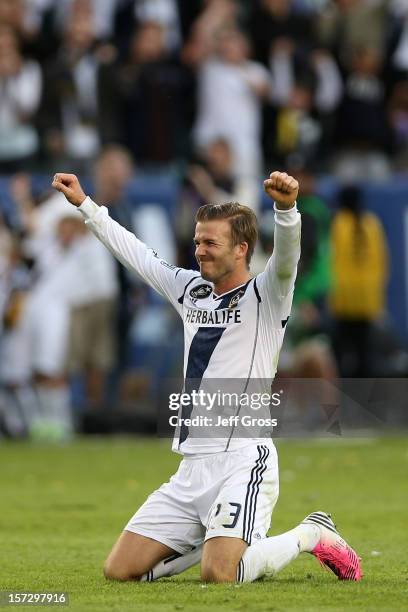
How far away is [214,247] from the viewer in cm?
804

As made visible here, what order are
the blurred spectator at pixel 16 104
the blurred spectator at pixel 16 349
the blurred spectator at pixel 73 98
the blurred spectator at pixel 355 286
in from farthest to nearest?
the blurred spectator at pixel 355 286, the blurred spectator at pixel 73 98, the blurred spectator at pixel 16 104, the blurred spectator at pixel 16 349

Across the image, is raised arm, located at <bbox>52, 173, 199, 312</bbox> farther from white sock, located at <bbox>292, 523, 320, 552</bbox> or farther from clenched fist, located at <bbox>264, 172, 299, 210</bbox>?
white sock, located at <bbox>292, 523, 320, 552</bbox>

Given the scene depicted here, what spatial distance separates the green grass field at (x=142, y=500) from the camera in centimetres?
743

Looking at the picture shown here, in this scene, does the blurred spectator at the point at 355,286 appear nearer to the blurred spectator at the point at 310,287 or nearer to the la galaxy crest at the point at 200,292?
the blurred spectator at the point at 310,287

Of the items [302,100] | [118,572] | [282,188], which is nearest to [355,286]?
[302,100]

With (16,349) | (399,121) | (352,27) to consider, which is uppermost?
(352,27)

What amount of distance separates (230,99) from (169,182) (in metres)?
1.47

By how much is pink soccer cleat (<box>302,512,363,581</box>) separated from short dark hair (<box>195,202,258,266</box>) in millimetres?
1536

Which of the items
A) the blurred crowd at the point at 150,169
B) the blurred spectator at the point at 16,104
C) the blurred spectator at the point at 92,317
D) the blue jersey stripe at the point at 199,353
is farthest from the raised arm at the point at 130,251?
the blurred spectator at the point at 16,104

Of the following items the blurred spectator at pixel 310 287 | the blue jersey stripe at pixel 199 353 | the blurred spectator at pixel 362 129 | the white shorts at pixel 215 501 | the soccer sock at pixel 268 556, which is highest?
the blurred spectator at pixel 362 129

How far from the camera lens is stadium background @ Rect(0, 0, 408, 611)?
1798cm

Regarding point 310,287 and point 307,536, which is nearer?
point 307,536

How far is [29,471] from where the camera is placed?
591 inches

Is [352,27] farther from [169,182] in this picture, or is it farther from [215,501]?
[215,501]
